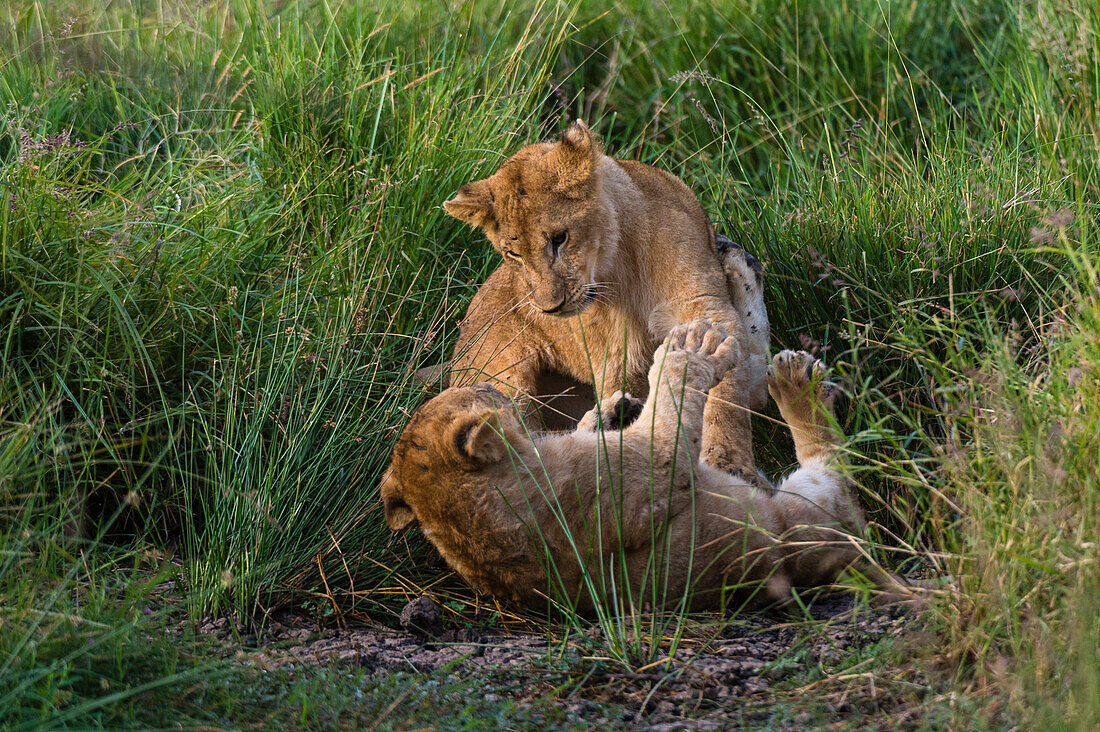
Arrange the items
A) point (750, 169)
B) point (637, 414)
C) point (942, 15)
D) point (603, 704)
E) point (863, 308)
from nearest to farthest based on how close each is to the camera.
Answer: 1. point (603, 704)
2. point (637, 414)
3. point (863, 308)
4. point (750, 169)
5. point (942, 15)

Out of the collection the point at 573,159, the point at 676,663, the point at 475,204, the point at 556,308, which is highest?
the point at 573,159

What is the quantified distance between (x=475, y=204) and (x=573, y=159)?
1.49 feet

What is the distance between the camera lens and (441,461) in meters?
3.30

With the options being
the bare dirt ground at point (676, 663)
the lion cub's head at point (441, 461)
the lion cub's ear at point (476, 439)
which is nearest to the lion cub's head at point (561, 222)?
the lion cub's head at point (441, 461)

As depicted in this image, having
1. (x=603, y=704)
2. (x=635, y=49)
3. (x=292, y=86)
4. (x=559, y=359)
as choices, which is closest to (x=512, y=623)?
(x=603, y=704)

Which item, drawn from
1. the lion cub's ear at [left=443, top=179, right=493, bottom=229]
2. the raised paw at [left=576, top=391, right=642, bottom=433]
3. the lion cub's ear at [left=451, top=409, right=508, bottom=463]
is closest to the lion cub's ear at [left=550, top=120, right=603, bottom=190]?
the lion cub's ear at [left=443, top=179, right=493, bottom=229]

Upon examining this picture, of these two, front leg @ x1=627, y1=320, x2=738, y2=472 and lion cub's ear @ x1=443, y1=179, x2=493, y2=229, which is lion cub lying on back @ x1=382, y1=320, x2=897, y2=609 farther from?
lion cub's ear @ x1=443, y1=179, x2=493, y2=229

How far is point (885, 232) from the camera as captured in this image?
4.55 metres

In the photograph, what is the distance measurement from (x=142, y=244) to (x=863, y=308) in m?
2.89

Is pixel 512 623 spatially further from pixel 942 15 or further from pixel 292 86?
pixel 942 15

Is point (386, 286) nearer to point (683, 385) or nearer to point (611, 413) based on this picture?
point (611, 413)

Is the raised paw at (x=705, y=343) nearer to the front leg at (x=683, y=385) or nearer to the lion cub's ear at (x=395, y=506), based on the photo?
the front leg at (x=683, y=385)

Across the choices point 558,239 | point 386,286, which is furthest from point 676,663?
point 386,286

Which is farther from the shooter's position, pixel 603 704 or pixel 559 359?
pixel 559 359
